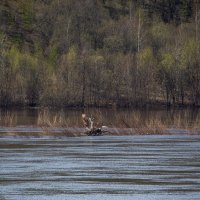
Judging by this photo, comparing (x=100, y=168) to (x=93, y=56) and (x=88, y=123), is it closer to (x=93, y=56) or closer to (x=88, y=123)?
(x=88, y=123)

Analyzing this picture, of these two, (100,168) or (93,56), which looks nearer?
(100,168)

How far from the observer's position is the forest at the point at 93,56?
332 feet

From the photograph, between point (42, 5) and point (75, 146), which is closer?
point (75, 146)

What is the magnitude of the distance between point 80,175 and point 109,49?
81776 millimetres

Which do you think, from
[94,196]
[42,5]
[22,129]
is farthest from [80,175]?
[42,5]

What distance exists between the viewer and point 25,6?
5615 inches

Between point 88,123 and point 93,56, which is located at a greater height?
point 93,56

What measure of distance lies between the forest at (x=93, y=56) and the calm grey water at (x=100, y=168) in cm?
4572

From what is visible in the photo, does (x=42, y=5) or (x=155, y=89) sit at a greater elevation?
(x=42, y=5)

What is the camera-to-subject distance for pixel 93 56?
4358 inches

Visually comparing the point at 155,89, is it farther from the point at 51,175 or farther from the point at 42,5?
the point at 51,175

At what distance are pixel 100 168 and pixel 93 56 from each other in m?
71.2

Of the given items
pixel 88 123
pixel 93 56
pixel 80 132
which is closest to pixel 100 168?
pixel 80 132

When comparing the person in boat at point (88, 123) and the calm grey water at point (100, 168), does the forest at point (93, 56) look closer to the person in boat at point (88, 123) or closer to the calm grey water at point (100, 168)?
the person in boat at point (88, 123)
